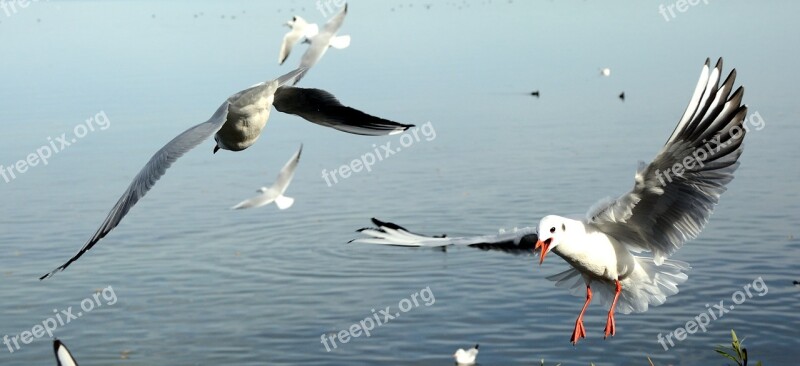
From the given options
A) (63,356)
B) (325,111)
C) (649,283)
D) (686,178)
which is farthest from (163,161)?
(649,283)

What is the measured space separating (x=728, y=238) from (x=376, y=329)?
4.97 meters

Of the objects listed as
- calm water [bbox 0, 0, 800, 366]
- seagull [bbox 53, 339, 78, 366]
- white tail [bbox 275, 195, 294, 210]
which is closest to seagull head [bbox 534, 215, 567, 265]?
seagull [bbox 53, 339, 78, 366]

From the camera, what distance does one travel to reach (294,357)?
12477 millimetres

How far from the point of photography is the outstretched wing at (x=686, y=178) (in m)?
6.59

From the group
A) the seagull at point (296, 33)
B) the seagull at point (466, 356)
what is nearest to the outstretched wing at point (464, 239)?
the seagull at point (466, 356)

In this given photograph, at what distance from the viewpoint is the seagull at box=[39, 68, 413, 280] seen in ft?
19.0

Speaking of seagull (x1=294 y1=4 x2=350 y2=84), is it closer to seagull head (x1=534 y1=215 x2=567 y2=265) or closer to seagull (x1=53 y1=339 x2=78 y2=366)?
seagull head (x1=534 y1=215 x2=567 y2=265)

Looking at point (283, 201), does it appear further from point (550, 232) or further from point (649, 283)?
point (550, 232)

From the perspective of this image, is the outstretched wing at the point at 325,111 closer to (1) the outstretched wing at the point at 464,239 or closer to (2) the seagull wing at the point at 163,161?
(2) the seagull wing at the point at 163,161

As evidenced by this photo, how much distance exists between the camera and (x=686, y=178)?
689cm

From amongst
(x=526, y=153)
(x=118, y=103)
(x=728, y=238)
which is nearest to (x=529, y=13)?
(x=118, y=103)

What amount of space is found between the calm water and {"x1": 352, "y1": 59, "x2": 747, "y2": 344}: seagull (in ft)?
13.4

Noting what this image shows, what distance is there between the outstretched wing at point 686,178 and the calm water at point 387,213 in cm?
458

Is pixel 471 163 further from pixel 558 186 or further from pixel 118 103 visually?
pixel 118 103
